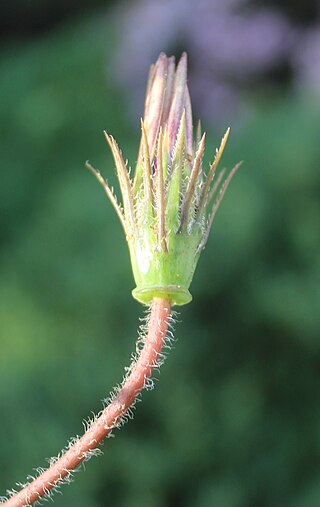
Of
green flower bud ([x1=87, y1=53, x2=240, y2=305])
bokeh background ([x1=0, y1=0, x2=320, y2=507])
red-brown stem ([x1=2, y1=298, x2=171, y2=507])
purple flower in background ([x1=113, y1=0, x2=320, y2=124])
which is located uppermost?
purple flower in background ([x1=113, y1=0, x2=320, y2=124])

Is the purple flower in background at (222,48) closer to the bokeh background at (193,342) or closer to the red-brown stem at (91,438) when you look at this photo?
the bokeh background at (193,342)

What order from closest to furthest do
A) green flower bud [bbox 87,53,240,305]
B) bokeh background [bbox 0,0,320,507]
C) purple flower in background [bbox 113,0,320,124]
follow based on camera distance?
green flower bud [bbox 87,53,240,305]
bokeh background [bbox 0,0,320,507]
purple flower in background [bbox 113,0,320,124]

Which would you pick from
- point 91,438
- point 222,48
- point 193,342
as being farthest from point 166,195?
point 222,48

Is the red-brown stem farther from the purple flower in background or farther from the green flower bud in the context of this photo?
the purple flower in background

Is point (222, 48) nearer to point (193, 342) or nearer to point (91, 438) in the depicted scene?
point (193, 342)

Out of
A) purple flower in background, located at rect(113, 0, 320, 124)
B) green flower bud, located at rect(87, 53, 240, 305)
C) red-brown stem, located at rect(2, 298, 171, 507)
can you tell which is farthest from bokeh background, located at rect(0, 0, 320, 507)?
red-brown stem, located at rect(2, 298, 171, 507)

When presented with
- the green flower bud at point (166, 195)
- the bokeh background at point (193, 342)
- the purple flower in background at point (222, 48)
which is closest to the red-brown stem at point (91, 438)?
the green flower bud at point (166, 195)

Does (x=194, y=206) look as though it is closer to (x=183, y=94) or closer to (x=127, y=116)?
(x=183, y=94)
